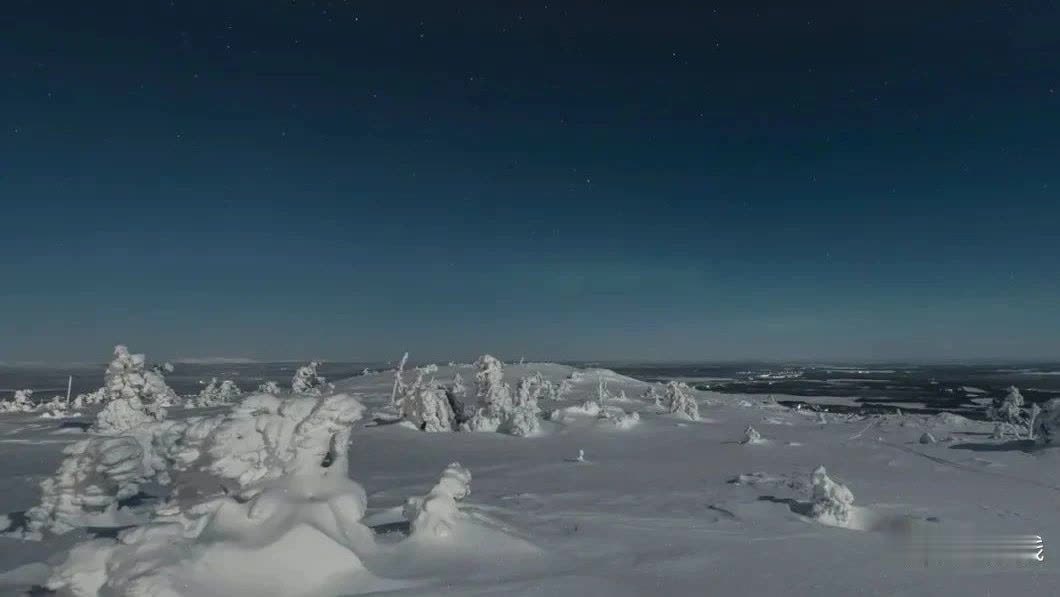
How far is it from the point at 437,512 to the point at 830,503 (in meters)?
9.26

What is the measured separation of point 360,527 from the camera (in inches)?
388

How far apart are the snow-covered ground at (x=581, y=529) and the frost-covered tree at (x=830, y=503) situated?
0.11ft

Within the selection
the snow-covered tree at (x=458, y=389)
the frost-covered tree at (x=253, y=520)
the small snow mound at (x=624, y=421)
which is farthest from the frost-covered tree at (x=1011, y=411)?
the frost-covered tree at (x=253, y=520)

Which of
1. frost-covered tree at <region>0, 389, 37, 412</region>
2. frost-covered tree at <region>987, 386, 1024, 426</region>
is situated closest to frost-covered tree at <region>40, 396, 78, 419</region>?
frost-covered tree at <region>0, 389, 37, 412</region>

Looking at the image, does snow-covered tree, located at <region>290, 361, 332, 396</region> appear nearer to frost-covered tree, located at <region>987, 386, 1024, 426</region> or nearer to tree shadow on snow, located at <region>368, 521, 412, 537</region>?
tree shadow on snow, located at <region>368, 521, 412, 537</region>

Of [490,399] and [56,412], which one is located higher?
[490,399]

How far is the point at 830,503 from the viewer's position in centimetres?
1386

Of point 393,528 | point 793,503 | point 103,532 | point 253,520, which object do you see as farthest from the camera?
point 793,503

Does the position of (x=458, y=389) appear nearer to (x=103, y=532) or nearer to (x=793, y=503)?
(x=793, y=503)

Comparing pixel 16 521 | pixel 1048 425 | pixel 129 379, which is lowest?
pixel 16 521

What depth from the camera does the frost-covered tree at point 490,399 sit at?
33.9 m

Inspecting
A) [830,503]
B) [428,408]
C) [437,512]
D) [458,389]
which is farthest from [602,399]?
[437,512]

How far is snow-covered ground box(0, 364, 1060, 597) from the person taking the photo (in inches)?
331

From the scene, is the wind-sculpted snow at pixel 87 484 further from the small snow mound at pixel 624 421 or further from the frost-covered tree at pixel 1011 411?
the frost-covered tree at pixel 1011 411
